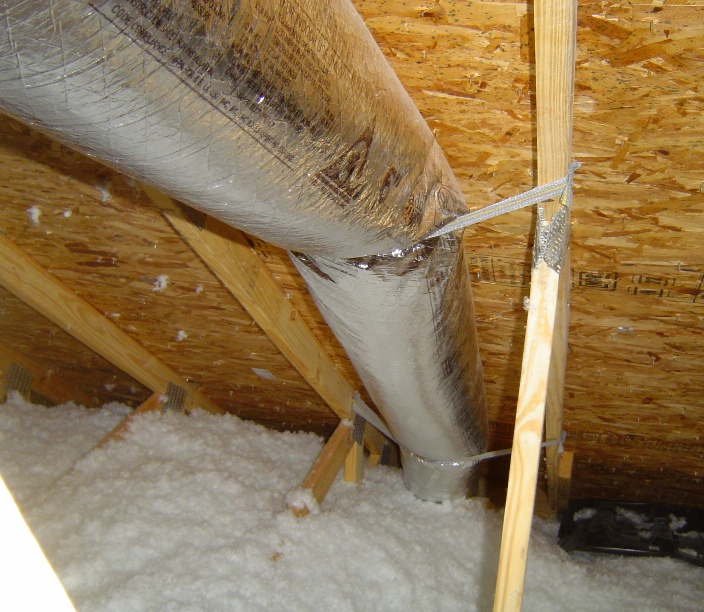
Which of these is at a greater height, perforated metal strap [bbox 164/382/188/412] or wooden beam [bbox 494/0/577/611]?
wooden beam [bbox 494/0/577/611]

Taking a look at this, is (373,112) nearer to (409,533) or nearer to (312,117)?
(312,117)

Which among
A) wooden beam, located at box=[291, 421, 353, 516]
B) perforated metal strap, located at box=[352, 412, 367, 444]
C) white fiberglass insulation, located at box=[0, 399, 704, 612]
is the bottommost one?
white fiberglass insulation, located at box=[0, 399, 704, 612]

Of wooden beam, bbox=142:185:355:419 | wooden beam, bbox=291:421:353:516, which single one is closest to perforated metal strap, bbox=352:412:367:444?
wooden beam, bbox=291:421:353:516

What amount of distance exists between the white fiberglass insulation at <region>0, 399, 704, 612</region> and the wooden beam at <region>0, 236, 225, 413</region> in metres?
0.20

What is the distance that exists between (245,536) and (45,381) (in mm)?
1350

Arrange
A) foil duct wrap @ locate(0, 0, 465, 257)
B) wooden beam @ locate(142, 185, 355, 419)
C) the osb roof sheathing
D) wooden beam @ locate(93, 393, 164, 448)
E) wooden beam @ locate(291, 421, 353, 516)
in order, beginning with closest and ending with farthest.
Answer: foil duct wrap @ locate(0, 0, 465, 257) < the osb roof sheathing < wooden beam @ locate(142, 185, 355, 419) < wooden beam @ locate(291, 421, 353, 516) < wooden beam @ locate(93, 393, 164, 448)

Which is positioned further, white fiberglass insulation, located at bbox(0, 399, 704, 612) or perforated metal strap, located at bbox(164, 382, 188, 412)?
perforated metal strap, located at bbox(164, 382, 188, 412)

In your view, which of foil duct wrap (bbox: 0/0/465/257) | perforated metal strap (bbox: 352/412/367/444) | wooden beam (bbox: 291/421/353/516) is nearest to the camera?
foil duct wrap (bbox: 0/0/465/257)

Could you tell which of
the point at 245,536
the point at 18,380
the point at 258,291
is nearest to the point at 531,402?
the point at 258,291

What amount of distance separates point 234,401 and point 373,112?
221cm

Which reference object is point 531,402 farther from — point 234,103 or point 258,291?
point 258,291

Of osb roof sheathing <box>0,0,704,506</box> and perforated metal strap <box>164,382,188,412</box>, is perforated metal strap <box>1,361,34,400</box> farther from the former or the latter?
perforated metal strap <box>164,382,188,412</box>

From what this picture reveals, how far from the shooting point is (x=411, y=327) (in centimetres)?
120

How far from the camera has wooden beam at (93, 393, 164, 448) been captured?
2.37 metres
